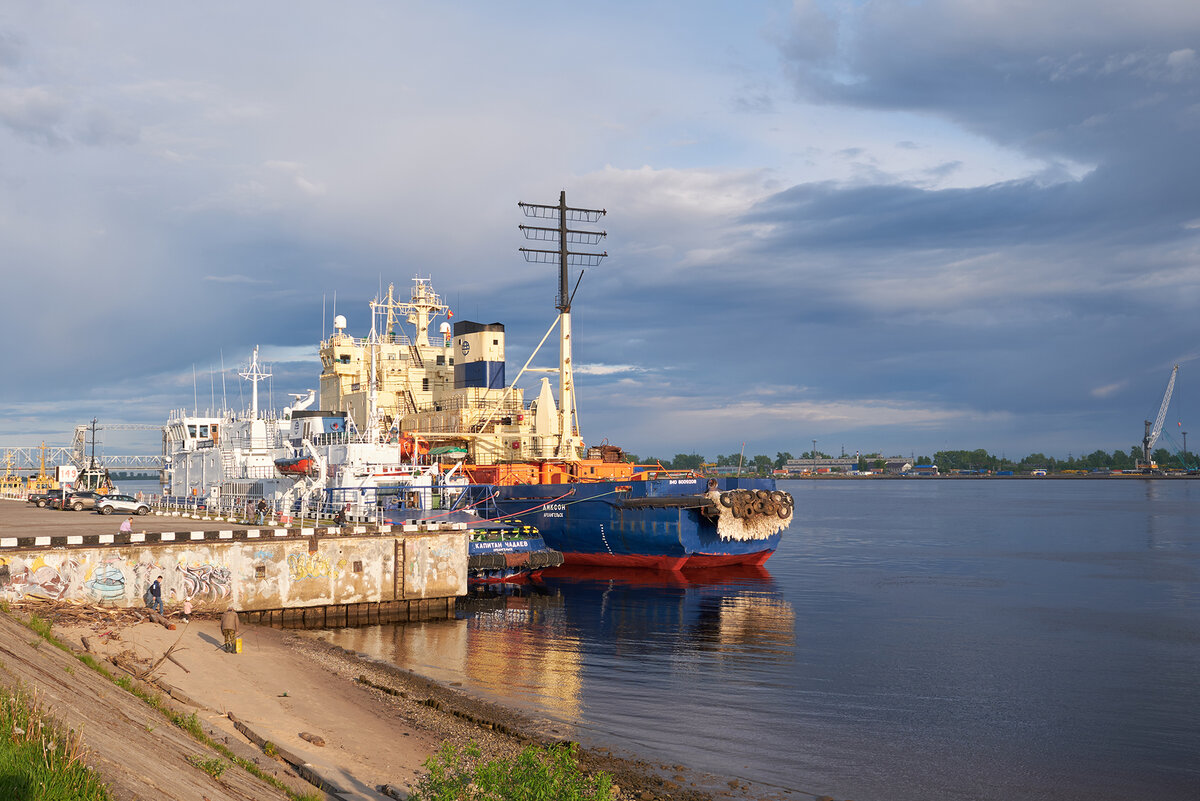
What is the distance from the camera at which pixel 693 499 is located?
38531mm

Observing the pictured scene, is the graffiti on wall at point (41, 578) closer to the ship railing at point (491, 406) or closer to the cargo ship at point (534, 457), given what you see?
the cargo ship at point (534, 457)

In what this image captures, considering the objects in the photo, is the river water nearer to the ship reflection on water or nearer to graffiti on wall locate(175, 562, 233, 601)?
the ship reflection on water

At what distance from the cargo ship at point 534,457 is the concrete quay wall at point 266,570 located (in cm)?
561

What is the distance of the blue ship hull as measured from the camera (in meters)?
39.4

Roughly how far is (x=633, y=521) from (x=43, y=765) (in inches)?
1354

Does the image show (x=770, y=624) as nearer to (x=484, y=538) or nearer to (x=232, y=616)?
(x=484, y=538)

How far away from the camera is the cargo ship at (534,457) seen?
39969mm

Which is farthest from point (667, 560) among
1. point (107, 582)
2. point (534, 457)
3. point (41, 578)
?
point (41, 578)

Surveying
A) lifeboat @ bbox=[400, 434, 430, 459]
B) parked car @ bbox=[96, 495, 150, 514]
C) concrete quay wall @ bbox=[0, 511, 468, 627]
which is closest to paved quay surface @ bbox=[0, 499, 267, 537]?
parked car @ bbox=[96, 495, 150, 514]

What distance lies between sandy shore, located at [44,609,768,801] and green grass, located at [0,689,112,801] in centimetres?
450

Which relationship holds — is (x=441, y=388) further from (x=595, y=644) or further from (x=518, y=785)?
(x=518, y=785)

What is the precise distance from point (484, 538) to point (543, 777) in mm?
28408

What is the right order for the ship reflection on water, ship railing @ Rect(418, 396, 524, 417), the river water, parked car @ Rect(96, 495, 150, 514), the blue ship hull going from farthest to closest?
1. ship railing @ Rect(418, 396, 524, 417)
2. parked car @ Rect(96, 495, 150, 514)
3. the blue ship hull
4. the ship reflection on water
5. the river water

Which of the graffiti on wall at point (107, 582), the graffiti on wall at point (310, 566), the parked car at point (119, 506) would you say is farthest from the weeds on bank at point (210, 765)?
the parked car at point (119, 506)
